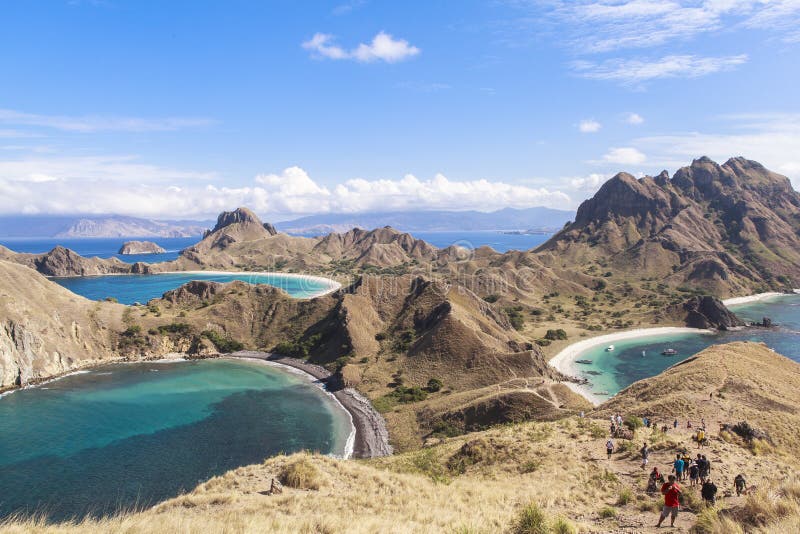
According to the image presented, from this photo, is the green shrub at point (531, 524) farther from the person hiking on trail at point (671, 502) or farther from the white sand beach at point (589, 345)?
the white sand beach at point (589, 345)

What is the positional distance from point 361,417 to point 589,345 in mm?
70837

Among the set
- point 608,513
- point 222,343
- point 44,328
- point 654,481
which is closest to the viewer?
point 608,513

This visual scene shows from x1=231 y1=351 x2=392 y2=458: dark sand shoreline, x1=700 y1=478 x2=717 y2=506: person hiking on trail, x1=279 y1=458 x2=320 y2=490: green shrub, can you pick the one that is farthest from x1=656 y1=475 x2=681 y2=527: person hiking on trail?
x1=231 y1=351 x2=392 y2=458: dark sand shoreline

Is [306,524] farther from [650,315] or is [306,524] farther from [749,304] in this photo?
[749,304]

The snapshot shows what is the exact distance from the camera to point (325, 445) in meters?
55.2

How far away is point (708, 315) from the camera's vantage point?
12456 cm

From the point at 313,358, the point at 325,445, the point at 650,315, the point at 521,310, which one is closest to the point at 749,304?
the point at 650,315

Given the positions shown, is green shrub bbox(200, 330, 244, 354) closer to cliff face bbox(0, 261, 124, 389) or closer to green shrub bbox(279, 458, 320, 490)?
cliff face bbox(0, 261, 124, 389)

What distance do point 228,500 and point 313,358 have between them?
69.4m

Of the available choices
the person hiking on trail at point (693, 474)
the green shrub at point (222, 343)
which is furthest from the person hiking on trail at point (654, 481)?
the green shrub at point (222, 343)

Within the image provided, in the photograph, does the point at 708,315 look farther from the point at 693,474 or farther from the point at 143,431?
the point at 143,431

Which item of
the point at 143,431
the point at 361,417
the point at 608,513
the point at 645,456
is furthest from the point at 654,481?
the point at 143,431

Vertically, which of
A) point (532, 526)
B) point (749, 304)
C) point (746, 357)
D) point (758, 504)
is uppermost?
point (758, 504)

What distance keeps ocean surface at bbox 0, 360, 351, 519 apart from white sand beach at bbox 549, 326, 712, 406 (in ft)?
146
